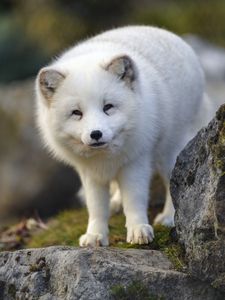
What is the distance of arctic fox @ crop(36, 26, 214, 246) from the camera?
6.37 metres

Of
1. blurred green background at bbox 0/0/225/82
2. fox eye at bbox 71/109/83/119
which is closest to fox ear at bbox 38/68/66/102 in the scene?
fox eye at bbox 71/109/83/119

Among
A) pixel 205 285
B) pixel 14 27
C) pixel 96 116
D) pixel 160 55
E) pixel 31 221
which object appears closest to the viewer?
pixel 205 285

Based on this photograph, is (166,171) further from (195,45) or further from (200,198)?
(195,45)

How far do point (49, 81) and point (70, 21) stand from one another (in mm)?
14766

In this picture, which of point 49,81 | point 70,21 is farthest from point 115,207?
point 70,21

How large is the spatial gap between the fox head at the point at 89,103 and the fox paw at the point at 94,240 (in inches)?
26.2

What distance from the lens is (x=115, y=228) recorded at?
776 cm

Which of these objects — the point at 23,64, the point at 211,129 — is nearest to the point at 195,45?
the point at 23,64

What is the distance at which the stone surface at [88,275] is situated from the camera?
5426 millimetres

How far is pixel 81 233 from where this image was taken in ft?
25.7

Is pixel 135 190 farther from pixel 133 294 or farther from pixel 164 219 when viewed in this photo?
pixel 133 294

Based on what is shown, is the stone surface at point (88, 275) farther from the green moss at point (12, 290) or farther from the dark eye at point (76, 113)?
the dark eye at point (76, 113)

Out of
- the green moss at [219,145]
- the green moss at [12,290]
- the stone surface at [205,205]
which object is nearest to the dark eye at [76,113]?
the stone surface at [205,205]

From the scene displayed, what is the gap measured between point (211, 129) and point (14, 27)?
15.2 m
